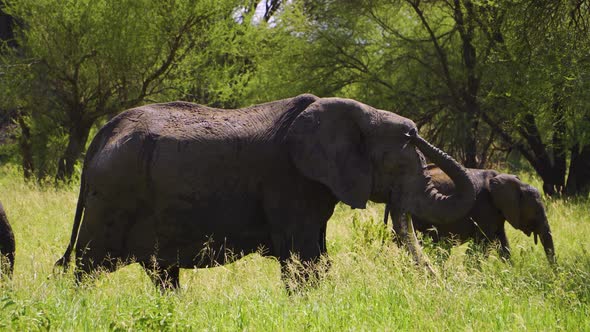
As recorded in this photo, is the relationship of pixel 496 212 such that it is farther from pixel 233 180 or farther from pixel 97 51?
pixel 97 51

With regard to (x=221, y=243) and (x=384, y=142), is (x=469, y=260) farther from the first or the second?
(x=221, y=243)

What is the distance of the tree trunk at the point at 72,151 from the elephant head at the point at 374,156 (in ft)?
41.9

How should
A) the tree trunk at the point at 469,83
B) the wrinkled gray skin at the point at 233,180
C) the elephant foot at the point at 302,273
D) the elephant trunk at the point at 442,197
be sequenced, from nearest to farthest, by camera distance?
1. the elephant foot at the point at 302,273
2. the wrinkled gray skin at the point at 233,180
3. the elephant trunk at the point at 442,197
4. the tree trunk at the point at 469,83

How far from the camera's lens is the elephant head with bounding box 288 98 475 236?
684cm

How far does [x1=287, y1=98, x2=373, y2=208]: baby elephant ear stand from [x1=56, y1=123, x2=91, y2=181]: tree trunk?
12750 mm

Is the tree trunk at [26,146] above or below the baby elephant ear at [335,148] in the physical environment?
below

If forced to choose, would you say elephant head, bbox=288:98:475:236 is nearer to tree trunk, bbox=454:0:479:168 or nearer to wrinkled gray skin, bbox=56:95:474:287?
wrinkled gray skin, bbox=56:95:474:287

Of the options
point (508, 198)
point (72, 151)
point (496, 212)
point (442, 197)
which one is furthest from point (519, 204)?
point (72, 151)

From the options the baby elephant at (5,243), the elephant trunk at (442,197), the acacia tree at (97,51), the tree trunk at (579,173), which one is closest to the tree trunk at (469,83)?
the tree trunk at (579,173)

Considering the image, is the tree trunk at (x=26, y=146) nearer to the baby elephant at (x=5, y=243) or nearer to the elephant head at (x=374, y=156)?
the baby elephant at (x=5, y=243)

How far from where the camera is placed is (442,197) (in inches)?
285

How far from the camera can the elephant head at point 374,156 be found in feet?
22.4

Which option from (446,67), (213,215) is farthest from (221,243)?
(446,67)

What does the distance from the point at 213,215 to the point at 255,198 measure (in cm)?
37
